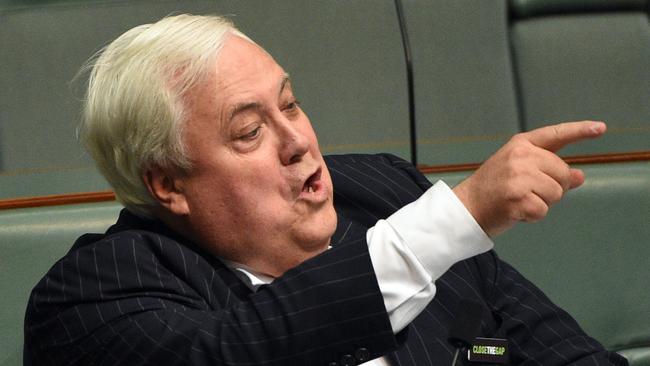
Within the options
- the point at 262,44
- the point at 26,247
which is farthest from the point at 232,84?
the point at 262,44

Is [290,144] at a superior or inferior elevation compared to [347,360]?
superior

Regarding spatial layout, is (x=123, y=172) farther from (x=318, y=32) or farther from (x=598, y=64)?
(x=598, y=64)

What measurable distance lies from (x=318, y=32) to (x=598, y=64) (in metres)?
0.43

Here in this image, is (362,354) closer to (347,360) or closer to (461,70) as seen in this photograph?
(347,360)

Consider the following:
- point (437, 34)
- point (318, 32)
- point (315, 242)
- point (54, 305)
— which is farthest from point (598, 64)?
point (54, 305)

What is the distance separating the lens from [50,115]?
1.56 m

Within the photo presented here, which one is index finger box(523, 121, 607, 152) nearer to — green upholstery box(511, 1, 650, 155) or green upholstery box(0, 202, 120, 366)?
green upholstery box(0, 202, 120, 366)

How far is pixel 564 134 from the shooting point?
801 mm

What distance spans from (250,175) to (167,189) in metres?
0.08

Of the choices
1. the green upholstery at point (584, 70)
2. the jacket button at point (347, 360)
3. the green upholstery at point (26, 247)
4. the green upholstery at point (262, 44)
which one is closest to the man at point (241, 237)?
the jacket button at point (347, 360)

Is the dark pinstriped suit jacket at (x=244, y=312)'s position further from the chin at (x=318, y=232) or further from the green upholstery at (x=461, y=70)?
the green upholstery at (x=461, y=70)

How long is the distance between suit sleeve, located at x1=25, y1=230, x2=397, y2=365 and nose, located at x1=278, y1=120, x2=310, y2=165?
0.11m

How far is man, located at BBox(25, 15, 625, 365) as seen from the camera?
799 millimetres

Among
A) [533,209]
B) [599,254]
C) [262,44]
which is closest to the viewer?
[533,209]
